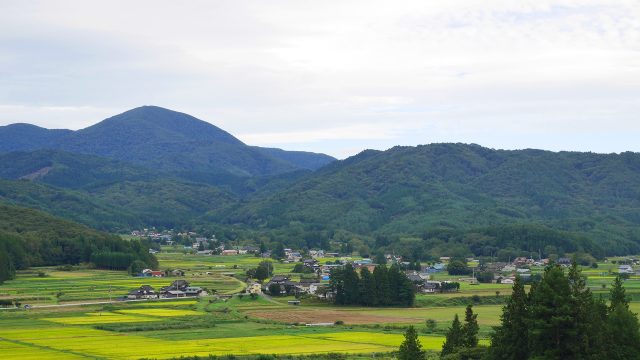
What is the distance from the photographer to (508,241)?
128 metres

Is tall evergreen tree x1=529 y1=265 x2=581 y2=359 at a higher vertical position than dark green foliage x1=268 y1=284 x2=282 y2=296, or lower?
higher

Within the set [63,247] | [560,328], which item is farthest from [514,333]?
[63,247]

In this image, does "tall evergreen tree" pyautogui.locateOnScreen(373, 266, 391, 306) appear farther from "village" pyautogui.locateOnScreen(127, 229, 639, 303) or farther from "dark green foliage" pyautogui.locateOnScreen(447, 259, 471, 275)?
"dark green foliage" pyautogui.locateOnScreen(447, 259, 471, 275)

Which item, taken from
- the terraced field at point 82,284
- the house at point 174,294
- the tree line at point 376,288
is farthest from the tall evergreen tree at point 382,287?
the house at point 174,294

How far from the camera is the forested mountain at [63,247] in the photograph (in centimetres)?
10025

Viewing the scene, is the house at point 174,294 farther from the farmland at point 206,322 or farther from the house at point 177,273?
the house at point 177,273

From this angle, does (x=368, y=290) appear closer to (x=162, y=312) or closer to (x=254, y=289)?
(x=254, y=289)

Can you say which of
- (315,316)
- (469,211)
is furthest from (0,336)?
(469,211)

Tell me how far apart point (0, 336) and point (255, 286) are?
34215 millimetres

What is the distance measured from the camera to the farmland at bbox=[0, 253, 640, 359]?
4506 cm

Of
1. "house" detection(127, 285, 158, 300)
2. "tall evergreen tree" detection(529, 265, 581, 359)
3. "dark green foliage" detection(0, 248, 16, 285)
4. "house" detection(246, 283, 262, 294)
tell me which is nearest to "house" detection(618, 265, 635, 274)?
"house" detection(246, 283, 262, 294)

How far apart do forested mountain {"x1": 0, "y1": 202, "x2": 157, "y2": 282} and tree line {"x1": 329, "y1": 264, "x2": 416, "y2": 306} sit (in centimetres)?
3818

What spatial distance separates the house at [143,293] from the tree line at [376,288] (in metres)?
16.2

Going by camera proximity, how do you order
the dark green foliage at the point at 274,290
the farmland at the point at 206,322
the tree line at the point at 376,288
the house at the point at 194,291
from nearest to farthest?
1. the farmland at the point at 206,322
2. the tree line at the point at 376,288
3. the house at the point at 194,291
4. the dark green foliage at the point at 274,290
